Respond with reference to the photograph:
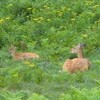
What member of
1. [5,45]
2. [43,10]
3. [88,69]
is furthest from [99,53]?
[43,10]

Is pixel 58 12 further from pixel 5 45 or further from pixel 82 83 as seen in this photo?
pixel 82 83

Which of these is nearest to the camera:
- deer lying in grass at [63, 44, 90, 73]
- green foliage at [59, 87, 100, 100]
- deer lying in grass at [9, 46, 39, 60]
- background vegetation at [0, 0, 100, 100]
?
green foliage at [59, 87, 100, 100]

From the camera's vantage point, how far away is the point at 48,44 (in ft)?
48.4

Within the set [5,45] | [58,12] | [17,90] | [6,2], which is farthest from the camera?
[6,2]

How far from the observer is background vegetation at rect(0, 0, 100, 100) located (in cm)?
1065

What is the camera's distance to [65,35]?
600 inches

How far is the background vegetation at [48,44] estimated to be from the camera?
34.9 feet

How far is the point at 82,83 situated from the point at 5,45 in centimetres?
446

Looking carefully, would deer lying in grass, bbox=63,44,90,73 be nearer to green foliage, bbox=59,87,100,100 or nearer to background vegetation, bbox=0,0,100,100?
background vegetation, bbox=0,0,100,100

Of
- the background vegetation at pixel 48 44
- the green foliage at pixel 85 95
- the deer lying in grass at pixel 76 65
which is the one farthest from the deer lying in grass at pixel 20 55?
the green foliage at pixel 85 95

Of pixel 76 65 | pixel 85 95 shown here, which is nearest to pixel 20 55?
pixel 76 65

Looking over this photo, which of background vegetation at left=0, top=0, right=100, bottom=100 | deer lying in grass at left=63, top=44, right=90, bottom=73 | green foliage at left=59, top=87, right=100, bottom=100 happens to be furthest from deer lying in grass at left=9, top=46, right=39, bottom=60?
green foliage at left=59, top=87, right=100, bottom=100

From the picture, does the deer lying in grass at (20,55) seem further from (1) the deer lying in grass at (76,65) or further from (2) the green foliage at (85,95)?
(2) the green foliage at (85,95)

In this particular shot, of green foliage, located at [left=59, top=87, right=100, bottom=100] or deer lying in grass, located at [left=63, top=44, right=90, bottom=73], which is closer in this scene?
green foliage, located at [left=59, top=87, right=100, bottom=100]
